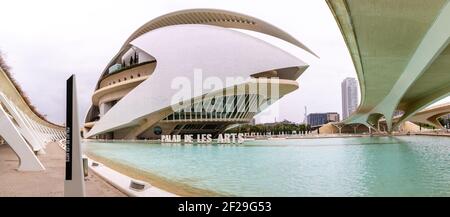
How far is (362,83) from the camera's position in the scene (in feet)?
27.0

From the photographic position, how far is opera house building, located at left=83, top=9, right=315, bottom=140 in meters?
14.9

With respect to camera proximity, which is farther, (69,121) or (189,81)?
(189,81)

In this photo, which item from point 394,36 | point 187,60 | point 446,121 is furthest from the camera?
point 446,121

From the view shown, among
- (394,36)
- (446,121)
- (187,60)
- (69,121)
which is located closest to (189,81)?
(187,60)

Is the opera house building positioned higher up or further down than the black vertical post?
higher up

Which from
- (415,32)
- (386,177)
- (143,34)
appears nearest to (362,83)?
(415,32)

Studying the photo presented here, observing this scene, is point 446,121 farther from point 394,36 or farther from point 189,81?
point 394,36

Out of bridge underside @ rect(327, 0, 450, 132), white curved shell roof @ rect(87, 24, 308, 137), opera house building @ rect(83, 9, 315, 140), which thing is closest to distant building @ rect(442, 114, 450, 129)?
opera house building @ rect(83, 9, 315, 140)

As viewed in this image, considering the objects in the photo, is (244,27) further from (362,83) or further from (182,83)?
(362,83)

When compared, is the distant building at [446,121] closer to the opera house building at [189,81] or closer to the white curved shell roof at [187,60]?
the opera house building at [189,81]

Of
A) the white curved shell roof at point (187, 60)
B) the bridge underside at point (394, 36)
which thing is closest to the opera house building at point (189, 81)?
the white curved shell roof at point (187, 60)

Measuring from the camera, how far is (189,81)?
16.1 meters

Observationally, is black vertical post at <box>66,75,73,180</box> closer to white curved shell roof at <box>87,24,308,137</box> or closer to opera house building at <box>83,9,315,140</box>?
opera house building at <box>83,9,315,140</box>

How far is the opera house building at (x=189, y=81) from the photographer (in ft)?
48.8
